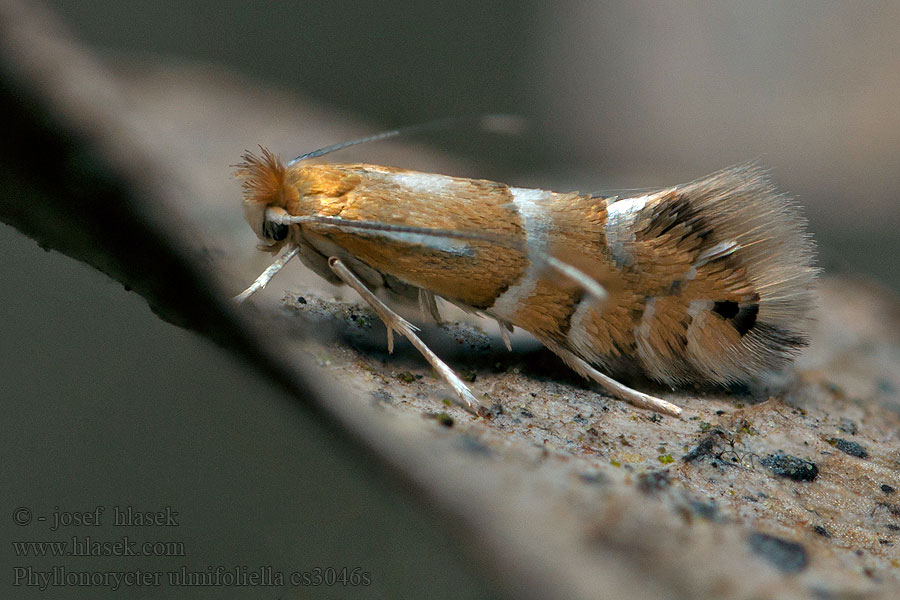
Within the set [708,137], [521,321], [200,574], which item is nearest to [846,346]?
[521,321]

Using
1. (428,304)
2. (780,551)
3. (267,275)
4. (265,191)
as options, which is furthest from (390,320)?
(780,551)

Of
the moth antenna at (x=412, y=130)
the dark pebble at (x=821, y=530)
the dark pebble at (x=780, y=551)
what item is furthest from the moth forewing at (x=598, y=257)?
the dark pebble at (x=780, y=551)

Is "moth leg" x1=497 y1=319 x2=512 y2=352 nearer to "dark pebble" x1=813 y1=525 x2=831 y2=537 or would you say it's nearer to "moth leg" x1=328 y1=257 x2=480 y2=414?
"moth leg" x1=328 y1=257 x2=480 y2=414

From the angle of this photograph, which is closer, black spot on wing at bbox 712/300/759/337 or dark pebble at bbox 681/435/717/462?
dark pebble at bbox 681/435/717/462

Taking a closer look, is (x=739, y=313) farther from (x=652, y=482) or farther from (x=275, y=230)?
(x=275, y=230)

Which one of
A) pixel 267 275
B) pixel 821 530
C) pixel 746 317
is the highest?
pixel 267 275

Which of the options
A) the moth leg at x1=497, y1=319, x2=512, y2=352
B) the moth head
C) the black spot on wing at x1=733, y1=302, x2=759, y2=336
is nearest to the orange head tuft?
the moth head

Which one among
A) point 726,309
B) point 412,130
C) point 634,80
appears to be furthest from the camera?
point 634,80

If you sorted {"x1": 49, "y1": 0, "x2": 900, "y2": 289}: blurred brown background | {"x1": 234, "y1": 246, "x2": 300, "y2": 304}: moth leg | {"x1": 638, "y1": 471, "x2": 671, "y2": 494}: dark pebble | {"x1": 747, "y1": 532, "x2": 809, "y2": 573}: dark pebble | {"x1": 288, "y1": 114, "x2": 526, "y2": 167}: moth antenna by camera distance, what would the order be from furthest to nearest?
{"x1": 49, "y1": 0, "x2": 900, "y2": 289}: blurred brown background, {"x1": 288, "y1": 114, "x2": 526, "y2": 167}: moth antenna, {"x1": 234, "y1": 246, "x2": 300, "y2": 304}: moth leg, {"x1": 638, "y1": 471, "x2": 671, "y2": 494}: dark pebble, {"x1": 747, "y1": 532, "x2": 809, "y2": 573}: dark pebble
